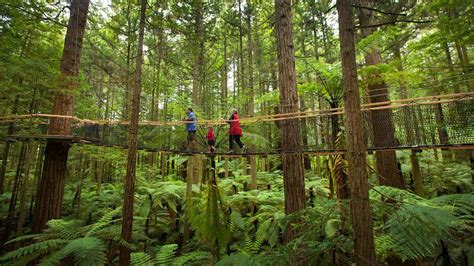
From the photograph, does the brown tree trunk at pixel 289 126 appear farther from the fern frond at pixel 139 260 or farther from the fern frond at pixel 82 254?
the fern frond at pixel 82 254

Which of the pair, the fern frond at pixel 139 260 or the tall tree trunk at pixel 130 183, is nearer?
the tall tree trunk at pixel 130 183

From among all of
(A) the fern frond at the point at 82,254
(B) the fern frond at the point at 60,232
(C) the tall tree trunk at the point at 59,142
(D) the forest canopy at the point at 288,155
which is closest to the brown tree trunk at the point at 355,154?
(D) the forest canopy at the point at 288,155

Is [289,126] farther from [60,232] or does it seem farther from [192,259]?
[60,232]

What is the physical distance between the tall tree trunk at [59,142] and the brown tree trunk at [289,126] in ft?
16.1

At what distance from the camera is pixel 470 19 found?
15.1 ft

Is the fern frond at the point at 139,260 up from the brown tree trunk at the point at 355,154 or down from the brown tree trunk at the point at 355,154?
down

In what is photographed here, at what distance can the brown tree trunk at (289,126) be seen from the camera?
417 centimetres

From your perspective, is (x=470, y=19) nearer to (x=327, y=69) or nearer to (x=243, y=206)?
(x=327, y=69)

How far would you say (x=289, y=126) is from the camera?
173 inches

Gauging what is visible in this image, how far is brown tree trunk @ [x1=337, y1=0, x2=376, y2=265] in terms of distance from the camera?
178 centimetres

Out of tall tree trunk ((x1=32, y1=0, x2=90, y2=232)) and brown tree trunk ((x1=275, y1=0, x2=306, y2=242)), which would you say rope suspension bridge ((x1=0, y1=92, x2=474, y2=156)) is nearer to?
brown tree trunk ((x1=275, y1=0, x2=306, y2=242))

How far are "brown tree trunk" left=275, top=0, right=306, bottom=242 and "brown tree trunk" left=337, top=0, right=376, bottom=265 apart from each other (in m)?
2.17

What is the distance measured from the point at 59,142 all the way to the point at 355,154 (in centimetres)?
688

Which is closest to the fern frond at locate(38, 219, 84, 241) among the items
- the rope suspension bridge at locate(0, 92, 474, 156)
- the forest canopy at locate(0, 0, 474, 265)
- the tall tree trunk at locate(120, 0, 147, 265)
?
the forest canopy at locate(0, 0, 474, 265)
